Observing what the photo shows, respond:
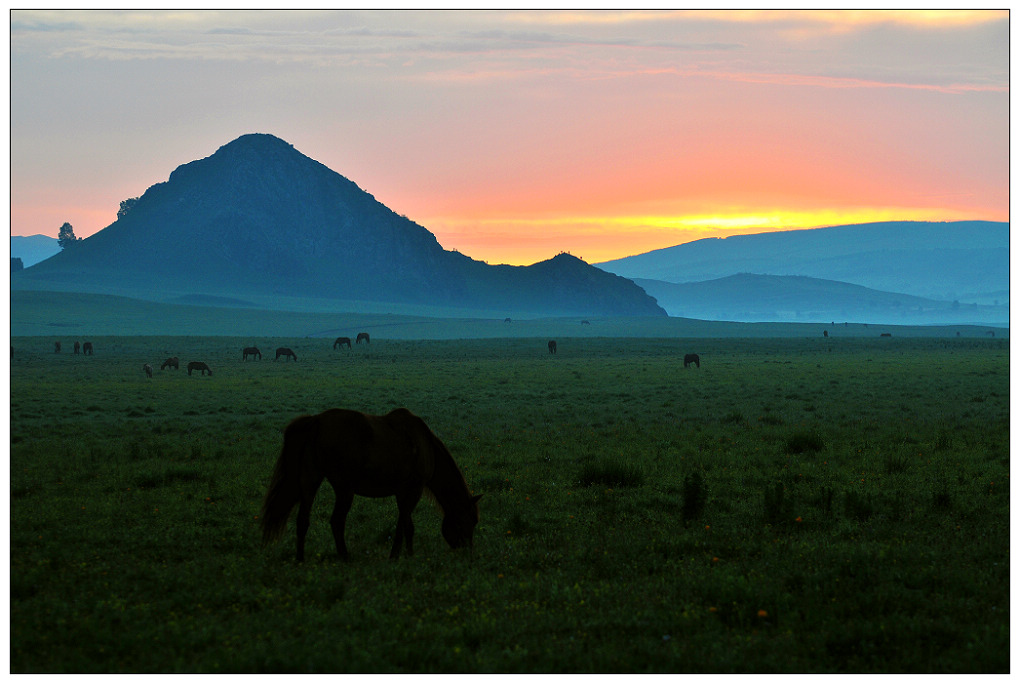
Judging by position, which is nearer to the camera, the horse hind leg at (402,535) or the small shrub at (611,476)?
the horse hind leg at (402,535)

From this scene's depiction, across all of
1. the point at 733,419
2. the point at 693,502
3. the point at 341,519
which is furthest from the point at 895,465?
the point at 341,519

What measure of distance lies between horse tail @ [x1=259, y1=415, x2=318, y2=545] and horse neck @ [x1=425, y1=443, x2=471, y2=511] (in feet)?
5.19

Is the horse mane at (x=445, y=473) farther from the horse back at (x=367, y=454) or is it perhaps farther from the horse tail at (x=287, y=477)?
the horse tail at (x=287, y=477)

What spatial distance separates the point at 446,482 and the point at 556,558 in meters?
1.61

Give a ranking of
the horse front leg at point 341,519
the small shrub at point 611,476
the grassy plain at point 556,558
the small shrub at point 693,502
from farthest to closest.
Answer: the small shrub at point 611,476
the small shrub at point 693,502
the horse front leg at point 341,519
the grassy plain at point 556,558

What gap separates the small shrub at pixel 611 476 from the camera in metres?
14.9

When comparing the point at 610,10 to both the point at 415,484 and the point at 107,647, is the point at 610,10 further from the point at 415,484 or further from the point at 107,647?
the point at 107,647

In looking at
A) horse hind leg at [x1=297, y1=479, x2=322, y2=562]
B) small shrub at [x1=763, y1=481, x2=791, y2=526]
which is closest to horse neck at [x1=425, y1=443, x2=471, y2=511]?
horse hind leg at [x1=297, y1=479, x2=322, y2=562]

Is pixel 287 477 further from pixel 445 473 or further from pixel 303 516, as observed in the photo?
pixel 445 473

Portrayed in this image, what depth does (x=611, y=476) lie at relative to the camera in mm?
14953

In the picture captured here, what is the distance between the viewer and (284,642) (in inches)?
279

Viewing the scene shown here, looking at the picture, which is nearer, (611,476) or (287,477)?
Result: (287,477)

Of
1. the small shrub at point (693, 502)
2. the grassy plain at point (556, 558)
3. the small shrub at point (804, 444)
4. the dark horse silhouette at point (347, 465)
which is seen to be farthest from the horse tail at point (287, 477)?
the small shrub at point (804, 444)

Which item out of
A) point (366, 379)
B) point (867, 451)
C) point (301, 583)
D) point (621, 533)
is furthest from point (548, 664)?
point (366, 379)
